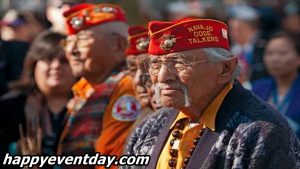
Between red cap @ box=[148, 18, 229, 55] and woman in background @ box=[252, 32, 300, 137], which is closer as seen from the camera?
red cap @ box=[148, 18, 229, 55]

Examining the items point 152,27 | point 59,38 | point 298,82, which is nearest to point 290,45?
point 298,82

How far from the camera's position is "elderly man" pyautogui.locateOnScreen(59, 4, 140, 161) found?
7.79 metres

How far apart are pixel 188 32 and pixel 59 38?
2992 millimetres

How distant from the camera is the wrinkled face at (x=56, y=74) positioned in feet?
29.1

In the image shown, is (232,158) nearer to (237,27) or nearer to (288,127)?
(288,127)

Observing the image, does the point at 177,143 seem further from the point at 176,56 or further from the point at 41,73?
the point at 41,73

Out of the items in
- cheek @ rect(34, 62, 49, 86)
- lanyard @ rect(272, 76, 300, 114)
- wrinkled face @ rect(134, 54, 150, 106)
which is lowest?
lanyard @ rect(272, 76, 300, 114)

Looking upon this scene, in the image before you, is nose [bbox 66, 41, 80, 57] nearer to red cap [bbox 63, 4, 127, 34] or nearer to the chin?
red cap [bbox 63, 4, 127, 34]

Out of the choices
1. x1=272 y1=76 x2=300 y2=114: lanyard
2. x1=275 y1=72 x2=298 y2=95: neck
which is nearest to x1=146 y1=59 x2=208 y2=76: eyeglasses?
x1=272 y1=76 x2=300 y2=114: lanyard

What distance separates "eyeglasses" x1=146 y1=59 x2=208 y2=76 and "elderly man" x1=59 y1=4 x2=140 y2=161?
1598 millimetres

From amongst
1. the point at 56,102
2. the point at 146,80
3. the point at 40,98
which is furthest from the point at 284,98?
the point at 146,80

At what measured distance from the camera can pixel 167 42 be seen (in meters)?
6.08

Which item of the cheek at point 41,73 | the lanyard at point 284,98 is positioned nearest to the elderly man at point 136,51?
the cheek at point 41,73

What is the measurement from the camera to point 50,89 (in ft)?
29.2
